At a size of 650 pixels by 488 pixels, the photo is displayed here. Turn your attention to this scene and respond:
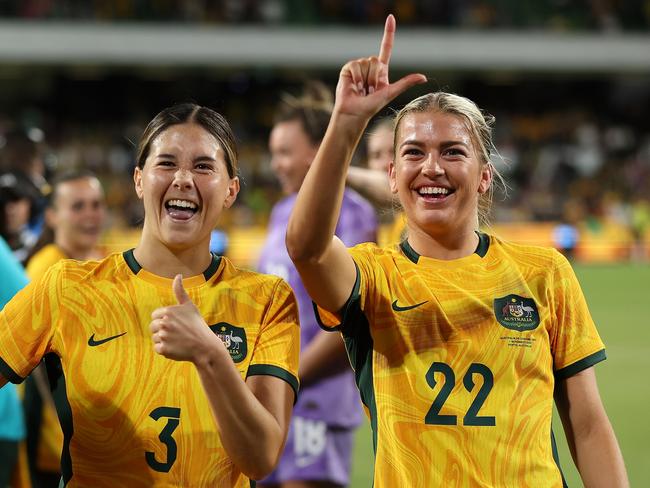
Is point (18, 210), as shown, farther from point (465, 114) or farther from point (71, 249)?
point (465, 114)

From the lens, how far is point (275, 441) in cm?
224

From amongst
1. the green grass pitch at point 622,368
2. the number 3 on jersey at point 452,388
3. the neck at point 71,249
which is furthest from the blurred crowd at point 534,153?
the number 3 on jersey at point 452,388

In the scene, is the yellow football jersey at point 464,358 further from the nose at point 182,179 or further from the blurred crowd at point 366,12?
the blurred crowd at point 366,12

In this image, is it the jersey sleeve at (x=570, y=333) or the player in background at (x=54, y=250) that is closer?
the jersey sleeve at (x=570, y=333)

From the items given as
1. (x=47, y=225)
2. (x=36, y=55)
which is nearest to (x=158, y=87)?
(x=36, y=55)

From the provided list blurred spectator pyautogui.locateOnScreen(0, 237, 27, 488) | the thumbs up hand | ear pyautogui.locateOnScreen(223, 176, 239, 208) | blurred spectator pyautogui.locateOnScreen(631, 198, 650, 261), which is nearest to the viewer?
the thumbs up hand

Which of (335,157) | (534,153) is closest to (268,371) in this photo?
(335,157)

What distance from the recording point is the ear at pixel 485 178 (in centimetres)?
263

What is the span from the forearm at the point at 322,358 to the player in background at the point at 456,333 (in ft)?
5.15

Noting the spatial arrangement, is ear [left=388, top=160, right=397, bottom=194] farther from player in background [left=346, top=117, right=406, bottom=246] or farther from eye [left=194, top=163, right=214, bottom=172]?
player in background [left=346, top=117, right=406, bottom=246]

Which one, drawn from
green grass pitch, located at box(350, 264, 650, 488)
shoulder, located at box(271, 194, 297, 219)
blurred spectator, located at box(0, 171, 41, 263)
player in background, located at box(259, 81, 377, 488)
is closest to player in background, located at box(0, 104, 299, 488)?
player in background, located at box(259, 81, 377, 488)

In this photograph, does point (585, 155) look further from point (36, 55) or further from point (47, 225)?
point (47, 225)

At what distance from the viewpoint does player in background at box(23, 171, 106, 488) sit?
4.50m

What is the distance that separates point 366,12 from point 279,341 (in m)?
25.2
